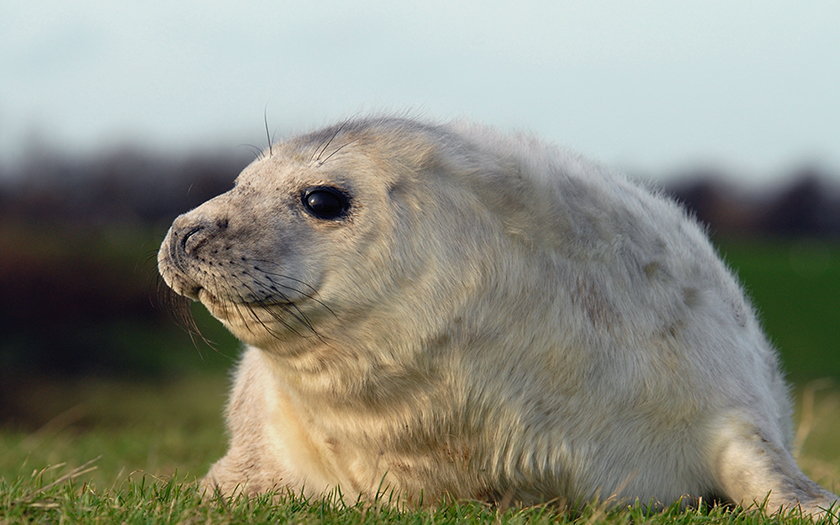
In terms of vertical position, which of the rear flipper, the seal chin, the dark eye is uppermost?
the dark eye

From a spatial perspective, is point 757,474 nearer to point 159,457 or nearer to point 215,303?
point 215,303

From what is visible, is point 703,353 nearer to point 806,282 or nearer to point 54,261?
point 54,261

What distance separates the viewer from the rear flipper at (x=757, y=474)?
328cm

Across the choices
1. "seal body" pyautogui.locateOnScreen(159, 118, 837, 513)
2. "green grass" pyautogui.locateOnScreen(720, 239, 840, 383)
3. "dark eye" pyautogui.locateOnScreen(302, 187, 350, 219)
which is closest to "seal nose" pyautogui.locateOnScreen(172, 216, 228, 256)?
"seal body" pyautogui.locateOnScreen(159, 118, 837, 513)

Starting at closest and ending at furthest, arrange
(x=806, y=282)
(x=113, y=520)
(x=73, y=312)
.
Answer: (x=113, y=520) → (x=73, y=312) → (x=806, y=282)

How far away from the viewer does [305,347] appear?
319 centimetres

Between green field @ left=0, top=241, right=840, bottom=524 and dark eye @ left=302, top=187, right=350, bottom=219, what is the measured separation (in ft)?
3.51

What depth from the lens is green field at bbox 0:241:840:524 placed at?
3006mm

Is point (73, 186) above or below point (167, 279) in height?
below

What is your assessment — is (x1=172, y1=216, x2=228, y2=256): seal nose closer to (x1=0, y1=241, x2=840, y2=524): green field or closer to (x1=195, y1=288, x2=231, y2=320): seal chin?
(x1=195, y1=288, x2=231, y2=320): seal chin

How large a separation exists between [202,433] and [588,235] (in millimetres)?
5798

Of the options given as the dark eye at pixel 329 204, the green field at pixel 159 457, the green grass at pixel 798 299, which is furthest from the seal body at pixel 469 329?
the green grass at pixel 798 299

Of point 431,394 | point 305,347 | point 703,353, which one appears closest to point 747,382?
point 703,353

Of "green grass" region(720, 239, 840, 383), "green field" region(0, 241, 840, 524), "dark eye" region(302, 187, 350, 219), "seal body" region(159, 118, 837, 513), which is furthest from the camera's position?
"green grass" region(720, 239, 840, 383)
